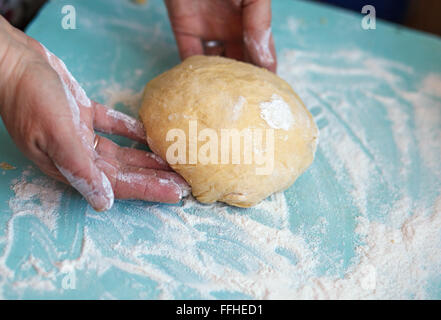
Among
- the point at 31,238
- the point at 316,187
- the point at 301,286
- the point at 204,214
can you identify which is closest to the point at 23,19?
the point at 31,238

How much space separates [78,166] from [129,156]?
262 millimetres

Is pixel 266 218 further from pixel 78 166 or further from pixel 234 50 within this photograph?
pixel 234 50

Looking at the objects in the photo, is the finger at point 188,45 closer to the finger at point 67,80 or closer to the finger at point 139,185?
the finger at point 67,80

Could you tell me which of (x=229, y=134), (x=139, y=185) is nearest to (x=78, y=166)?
(x=139, y=185)

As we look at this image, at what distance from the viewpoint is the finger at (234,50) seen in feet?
5.99

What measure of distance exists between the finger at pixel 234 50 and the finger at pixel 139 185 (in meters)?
0.77

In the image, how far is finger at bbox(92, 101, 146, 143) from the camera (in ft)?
4.67

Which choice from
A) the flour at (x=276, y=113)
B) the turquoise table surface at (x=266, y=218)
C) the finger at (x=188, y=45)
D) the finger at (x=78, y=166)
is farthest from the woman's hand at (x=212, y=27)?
the finger at (x=78, y=166)

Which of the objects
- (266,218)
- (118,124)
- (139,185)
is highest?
(118,124)

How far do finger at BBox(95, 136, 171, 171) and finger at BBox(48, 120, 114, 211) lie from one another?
13 centimetres

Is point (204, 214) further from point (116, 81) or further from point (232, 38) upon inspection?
point (232, 38)

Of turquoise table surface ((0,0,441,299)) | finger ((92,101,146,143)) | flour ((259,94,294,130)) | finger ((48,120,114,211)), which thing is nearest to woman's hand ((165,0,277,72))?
turquoise table surface ((0,0,441,299))

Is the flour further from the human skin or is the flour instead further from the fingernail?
the fingernail

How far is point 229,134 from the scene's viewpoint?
1.28 meters
